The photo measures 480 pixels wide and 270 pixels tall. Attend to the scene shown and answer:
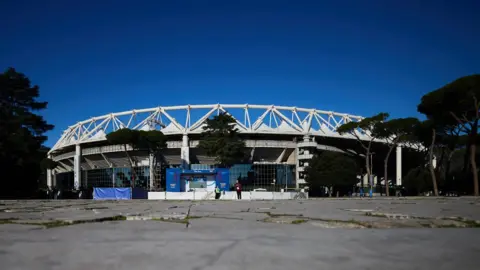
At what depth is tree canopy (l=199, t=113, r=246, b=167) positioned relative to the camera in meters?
54.7

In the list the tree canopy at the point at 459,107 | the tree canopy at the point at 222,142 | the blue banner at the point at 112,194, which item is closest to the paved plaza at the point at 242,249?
the blue banner at the point at 112,194

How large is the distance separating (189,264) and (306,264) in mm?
783

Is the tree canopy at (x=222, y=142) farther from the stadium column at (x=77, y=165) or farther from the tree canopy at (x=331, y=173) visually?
the stadium column at (x=77, y=165)

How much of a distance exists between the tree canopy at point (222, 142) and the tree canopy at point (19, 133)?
69.3 feet

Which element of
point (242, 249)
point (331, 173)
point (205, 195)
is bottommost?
point (205, 195)

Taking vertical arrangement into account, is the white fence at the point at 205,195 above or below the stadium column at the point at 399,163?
below

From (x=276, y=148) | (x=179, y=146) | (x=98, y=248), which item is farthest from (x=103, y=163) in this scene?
(x=98, y=248)

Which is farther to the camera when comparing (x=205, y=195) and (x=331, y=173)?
(x=331, y=173)

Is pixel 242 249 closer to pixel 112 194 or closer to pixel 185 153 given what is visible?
pixel 112 194

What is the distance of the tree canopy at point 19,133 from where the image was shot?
40.3 meters

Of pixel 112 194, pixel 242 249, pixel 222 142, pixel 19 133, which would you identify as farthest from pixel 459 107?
pixel 19 133

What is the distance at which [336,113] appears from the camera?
93.2 m

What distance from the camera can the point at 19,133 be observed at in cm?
4478

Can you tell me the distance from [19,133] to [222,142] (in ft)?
82.9
